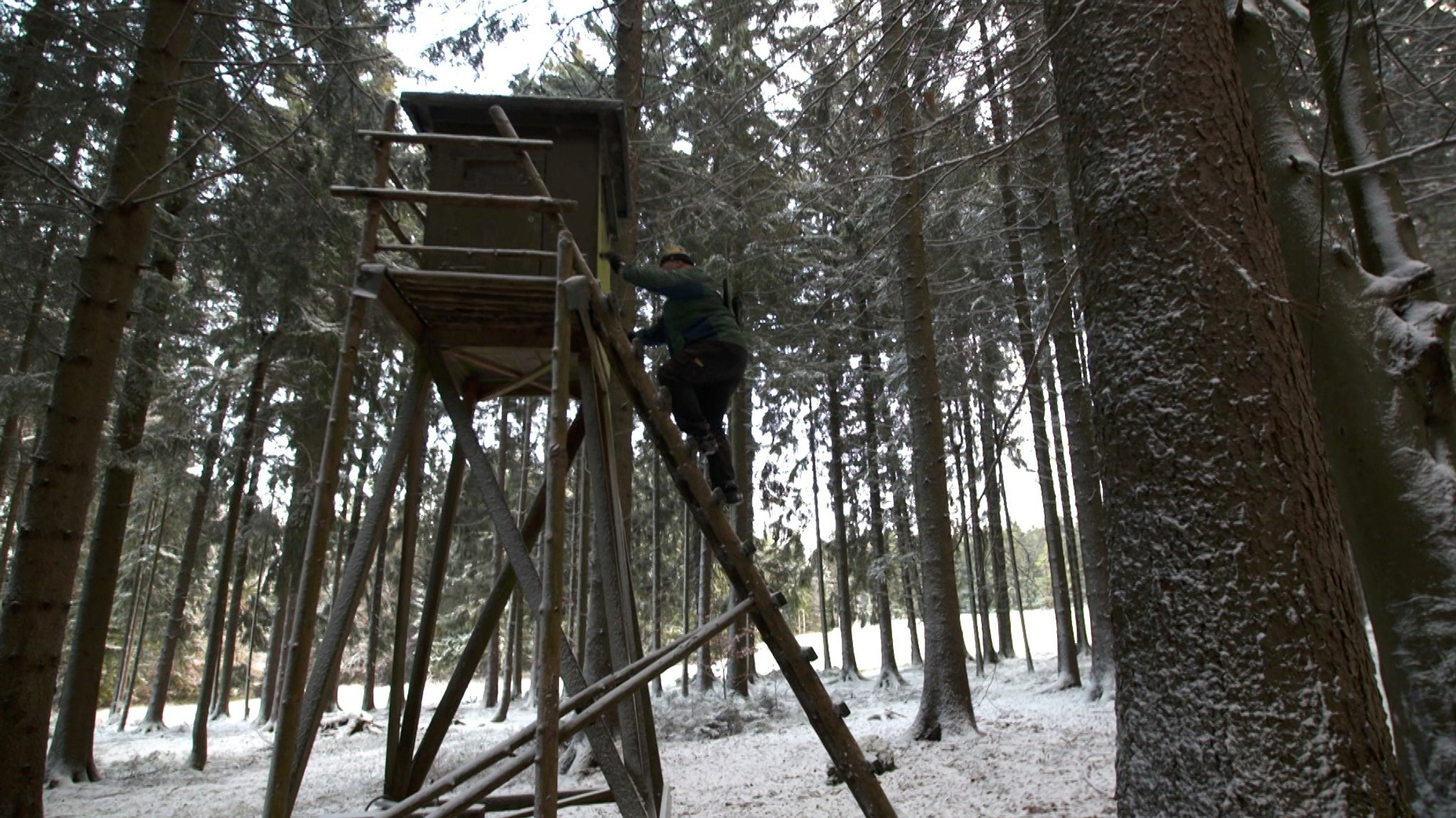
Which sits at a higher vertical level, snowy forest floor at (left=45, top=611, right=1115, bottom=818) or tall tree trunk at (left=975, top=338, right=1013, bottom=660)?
tall tree trunk at (left=975, top=338, right=1013, bottom=660)

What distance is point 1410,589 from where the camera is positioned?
134 inches

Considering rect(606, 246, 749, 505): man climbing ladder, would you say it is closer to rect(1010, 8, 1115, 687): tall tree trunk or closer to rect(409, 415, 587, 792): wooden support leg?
rect(409, 415, 587, 792): wooden support leg

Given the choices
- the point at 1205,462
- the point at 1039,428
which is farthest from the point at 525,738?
the point at 1039,428

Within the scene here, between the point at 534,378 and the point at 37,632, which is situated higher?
the point at 534,378

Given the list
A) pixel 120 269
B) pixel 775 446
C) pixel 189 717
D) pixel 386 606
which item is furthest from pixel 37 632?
pixel 386 606

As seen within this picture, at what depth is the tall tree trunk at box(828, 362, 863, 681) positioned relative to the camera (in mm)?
18828

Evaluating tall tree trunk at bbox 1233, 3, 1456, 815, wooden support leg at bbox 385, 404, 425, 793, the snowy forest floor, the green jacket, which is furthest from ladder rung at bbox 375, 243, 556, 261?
the snowy forest floor

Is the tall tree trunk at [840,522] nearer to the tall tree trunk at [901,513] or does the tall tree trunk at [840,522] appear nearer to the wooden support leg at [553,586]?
the tall tree trunk at [901,513]

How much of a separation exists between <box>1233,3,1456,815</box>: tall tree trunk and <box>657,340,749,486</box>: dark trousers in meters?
2.97

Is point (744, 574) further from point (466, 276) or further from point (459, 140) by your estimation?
point (459, 140)

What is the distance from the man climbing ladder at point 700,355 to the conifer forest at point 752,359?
6 centimetres

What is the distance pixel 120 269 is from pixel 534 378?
3478 mm

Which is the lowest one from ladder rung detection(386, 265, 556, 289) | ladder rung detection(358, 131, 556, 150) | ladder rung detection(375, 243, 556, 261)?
ladder rung detection(386, 265, 556, 289)

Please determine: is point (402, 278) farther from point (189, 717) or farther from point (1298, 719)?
point (189, 717)
